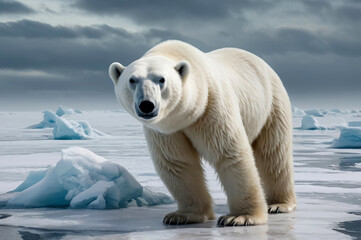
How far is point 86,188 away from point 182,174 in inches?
52.3

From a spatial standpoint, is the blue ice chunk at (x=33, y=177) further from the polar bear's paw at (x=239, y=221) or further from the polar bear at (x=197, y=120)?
the polar bear's paw at (x=239, y=221)

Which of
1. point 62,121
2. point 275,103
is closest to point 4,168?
point 275,103

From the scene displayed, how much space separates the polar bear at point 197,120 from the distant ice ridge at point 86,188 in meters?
0.84

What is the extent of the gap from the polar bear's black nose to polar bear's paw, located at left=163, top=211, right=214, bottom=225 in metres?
1.17

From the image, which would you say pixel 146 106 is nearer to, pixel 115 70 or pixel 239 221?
pixel 115 70

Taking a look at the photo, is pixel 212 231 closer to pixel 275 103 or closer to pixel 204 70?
pixel 204 70

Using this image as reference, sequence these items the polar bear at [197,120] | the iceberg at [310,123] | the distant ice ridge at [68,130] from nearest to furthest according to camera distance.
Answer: the polar bear at [197,120]
the distant ice ridge at [68,130]
the iceberg at [310,123]

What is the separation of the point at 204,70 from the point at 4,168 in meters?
6.56

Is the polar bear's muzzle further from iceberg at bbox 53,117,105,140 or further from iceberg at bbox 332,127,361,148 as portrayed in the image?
iceberg at bbox 53,117,105,140

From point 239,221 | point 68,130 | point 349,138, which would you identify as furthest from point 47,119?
point 239,221

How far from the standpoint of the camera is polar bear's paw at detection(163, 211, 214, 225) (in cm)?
455

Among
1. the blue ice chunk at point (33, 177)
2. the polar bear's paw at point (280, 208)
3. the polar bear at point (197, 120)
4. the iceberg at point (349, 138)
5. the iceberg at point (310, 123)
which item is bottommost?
the iceberg at point (310, 123)

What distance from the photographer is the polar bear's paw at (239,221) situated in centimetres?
434

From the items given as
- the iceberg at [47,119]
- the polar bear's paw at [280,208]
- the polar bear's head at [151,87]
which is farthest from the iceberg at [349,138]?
the iceberg at [47,119]
